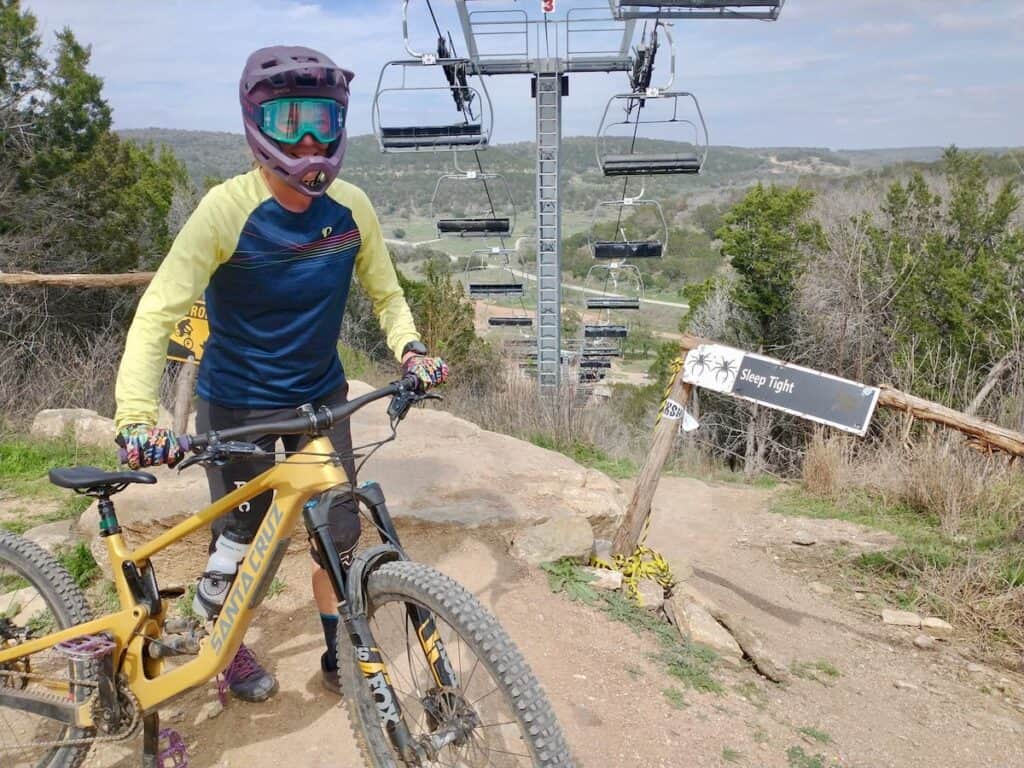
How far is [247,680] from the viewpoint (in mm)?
2738

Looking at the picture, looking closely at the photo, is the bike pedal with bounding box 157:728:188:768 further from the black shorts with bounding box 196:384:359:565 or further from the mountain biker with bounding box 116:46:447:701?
the black shorts with bounding box 196:384:359:565

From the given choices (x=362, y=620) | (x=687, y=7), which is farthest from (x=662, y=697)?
(x=687, y=7)

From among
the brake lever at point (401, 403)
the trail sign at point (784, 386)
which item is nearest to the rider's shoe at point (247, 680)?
the brake lever at point (401, 403)

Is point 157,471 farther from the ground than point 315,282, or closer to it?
closer to it

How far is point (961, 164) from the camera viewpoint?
63.5 feet

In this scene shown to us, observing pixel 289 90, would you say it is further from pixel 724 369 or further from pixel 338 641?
pixel 724 369

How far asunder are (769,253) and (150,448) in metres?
18.7

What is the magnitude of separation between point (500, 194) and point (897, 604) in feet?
218

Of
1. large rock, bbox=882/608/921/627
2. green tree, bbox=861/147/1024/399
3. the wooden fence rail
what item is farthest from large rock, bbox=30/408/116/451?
green tree, bbox=861/147/1024/399

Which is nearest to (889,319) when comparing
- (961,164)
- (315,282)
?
(961,164)

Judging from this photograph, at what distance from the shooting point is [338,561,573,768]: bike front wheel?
1.78 metres

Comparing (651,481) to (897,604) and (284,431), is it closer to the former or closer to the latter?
(897,604)

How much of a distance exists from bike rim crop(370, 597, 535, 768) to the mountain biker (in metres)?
0.32

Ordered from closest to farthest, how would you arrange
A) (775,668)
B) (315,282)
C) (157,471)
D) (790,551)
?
(315,282)
(775,668)
(157,471)
(790,551)
